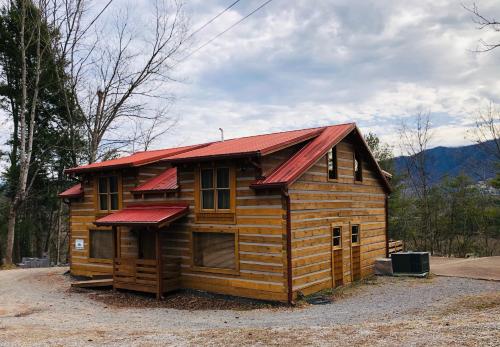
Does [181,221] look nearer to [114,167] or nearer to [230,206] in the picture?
[230,206]

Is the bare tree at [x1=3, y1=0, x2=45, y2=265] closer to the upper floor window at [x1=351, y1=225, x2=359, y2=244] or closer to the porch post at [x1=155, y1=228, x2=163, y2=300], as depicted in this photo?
the porch post at [x1=155, y1=228, x2=163, y2=300]

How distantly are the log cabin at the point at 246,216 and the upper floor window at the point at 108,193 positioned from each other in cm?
4

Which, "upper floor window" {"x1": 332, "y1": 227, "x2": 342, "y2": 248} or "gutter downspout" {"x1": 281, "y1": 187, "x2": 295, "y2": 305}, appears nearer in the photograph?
"gutter downspout" {"x1": 281, "y1": 187, "x2": 295, "y2": 305}

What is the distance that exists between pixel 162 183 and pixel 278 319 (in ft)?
25.8

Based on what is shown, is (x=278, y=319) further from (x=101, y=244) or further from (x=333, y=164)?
(x=101, y=244)

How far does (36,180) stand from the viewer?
110 feet

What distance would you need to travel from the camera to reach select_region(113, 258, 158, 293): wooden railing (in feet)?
50.4

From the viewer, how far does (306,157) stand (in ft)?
47.8

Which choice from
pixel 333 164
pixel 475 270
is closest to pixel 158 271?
pixel 333 164

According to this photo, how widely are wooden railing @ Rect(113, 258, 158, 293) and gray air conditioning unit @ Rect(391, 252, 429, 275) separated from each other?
10.0 metres

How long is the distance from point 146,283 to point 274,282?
5.02 m

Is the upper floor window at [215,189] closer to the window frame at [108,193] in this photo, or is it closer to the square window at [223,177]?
the square window at [223,177]

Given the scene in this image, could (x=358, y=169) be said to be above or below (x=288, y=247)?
above

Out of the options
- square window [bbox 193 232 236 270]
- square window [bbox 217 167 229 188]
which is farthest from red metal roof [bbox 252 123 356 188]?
square window [bbox 193 232 236 270]
